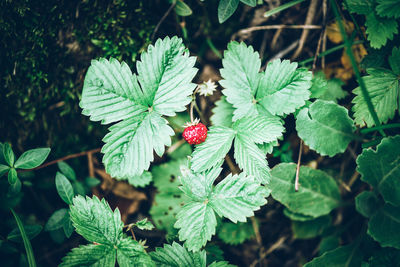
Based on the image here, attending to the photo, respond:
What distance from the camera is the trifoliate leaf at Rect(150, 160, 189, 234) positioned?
2088mm

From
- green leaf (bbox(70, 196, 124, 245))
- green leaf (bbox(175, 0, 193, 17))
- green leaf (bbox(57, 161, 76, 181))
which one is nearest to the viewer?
green leaf (bbox(70, 196, 124, 245))

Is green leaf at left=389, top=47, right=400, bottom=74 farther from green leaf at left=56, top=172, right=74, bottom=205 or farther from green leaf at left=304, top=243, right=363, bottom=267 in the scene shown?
green leaf at left=56, top=172, right=74, bottom=205

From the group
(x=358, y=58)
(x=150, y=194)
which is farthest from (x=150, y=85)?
(x=358, y=58)

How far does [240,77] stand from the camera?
1572 millimetres

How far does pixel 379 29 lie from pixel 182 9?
1.22m

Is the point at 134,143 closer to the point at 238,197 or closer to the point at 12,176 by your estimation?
the point at 238,197

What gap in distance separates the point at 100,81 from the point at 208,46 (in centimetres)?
103

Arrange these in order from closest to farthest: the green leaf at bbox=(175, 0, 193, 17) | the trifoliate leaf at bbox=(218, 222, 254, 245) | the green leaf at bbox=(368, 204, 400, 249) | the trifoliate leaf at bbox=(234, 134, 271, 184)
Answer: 1. the trifoliate leaf at bbox=(234, 134, 271, 184)
2. the green leaf at bbox=(368, 204, 400, 249)
3. the green leaf at bbox=(175, 0, 193, 17)
4. the trifoliate leaf at bbox=(218, 222, 254, 245)

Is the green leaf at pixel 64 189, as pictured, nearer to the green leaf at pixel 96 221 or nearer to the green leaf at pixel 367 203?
the green leaf at pixel 96 221

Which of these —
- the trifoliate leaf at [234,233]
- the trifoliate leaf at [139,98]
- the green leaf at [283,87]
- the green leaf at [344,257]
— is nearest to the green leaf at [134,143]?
the trifoliate leaf at [139,98]

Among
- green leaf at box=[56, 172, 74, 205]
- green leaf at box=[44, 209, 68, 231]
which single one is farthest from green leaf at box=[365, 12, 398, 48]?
green leaf at box=[44, 209, 68, 231]

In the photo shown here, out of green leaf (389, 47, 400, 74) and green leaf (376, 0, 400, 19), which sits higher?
green leaf (376, 0, 400, 19)

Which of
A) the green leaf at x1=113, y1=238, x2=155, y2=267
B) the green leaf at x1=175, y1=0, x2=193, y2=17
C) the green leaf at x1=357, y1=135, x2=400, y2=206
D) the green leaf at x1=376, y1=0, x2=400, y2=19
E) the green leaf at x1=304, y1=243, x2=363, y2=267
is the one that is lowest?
the green leaf at x1=304, y1=243, x2=363, y2=267

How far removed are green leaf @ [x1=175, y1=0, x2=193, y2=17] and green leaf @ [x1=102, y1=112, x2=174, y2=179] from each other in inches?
→ 30.0
